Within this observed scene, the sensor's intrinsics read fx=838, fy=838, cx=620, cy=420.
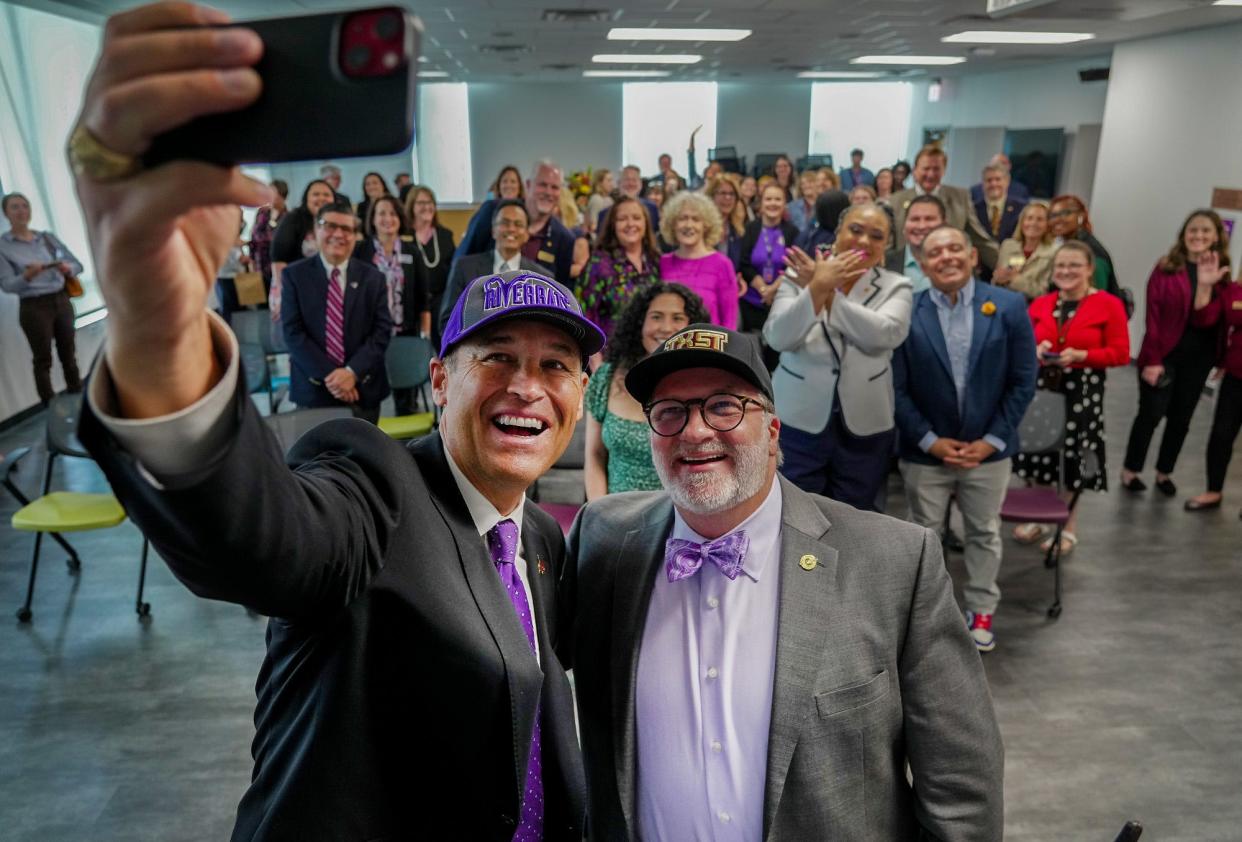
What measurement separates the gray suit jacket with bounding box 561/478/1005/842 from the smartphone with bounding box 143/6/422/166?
3.56 ft

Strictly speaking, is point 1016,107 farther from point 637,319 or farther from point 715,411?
point 715,411

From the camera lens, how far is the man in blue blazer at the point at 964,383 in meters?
3.60

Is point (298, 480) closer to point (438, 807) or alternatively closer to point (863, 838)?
point (438, 807)

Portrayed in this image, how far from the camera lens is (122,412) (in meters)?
0.67

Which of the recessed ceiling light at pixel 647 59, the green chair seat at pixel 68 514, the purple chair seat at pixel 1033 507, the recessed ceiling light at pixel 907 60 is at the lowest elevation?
the green chair seat at pixel 68 514

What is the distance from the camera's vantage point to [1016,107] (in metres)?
16.0

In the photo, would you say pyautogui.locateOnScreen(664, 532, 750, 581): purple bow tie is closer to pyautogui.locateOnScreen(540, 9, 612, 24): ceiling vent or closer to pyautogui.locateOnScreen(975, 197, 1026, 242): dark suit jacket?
pyautogui.locateOnScreen(975, 197, 1026, 242): dark suit jacket

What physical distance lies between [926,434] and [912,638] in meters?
2.51

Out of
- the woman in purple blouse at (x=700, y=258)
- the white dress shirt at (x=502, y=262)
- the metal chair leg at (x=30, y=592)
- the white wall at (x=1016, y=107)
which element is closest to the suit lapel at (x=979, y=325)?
the woman in purple blouse at (x=700, y=258)

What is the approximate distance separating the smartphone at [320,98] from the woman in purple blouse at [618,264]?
14.0 feet

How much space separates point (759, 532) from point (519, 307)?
0.62 meters

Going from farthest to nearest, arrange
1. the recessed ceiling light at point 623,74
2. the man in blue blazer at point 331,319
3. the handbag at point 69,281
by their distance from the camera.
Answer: the recessed ceiling light at point 623,74
the handbag at point 69,281
the man in blue blazer at point 331,319

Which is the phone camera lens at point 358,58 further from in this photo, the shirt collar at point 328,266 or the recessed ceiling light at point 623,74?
the recessed ceiling light at point 623,74

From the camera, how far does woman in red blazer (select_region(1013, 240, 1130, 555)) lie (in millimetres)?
4582
